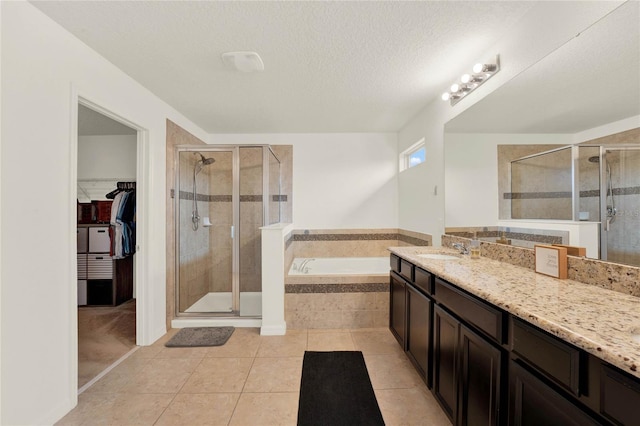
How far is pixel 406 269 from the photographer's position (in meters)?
2.12

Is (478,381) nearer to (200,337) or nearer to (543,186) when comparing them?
(543,186)

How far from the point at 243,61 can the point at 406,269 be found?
2.04 m

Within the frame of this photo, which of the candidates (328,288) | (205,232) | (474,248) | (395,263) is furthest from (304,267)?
(474,248)

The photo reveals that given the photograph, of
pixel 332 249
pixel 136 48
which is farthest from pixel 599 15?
pixel 332 249

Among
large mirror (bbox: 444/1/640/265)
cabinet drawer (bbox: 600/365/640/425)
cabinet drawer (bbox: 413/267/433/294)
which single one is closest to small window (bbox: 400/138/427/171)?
large mirror (bbox: 444/1/640/265)

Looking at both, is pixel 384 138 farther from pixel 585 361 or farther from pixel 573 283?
pixel 585 361

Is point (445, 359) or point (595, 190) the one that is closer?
point (595, 190)

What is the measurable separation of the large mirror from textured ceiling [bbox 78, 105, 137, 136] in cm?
392

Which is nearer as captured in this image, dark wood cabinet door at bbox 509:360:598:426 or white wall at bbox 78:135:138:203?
dark wood cabinet door at bbox 509:360:598:426

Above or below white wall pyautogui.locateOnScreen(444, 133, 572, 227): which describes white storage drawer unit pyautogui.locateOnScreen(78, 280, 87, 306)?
below

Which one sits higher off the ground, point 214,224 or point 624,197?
point 624,197

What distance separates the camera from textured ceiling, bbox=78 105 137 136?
10.1ft

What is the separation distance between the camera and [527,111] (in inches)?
65.6

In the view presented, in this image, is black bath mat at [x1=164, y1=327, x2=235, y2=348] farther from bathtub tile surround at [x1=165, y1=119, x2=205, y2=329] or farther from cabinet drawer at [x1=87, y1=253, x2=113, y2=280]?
cabinet drawer at [x1=87, y1=253, x2=113, y2=280]
